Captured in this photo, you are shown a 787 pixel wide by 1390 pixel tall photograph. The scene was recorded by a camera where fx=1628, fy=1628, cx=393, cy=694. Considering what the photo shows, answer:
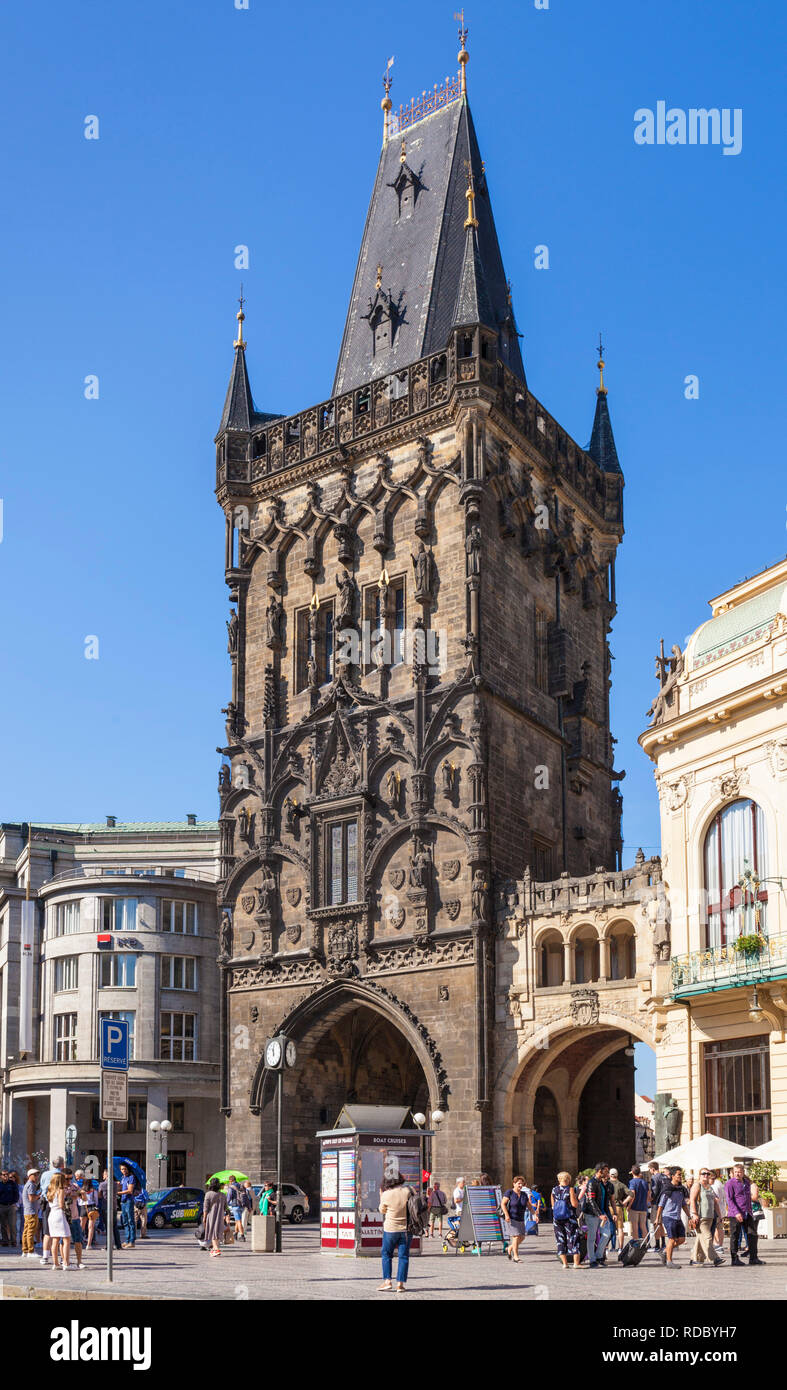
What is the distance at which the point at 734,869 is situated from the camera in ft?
119

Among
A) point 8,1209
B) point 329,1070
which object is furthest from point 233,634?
point 8,1209

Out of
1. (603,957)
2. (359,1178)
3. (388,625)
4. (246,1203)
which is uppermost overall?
(388,625)

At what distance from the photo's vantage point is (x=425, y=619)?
47.7 metres

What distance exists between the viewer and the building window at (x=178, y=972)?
62.0 meters

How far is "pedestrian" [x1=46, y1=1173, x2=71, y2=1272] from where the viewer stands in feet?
83.3

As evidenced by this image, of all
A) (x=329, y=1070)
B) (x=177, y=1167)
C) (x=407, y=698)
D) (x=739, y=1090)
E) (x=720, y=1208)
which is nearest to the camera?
(x=720, y=1208)

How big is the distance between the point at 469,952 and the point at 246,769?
10.8m

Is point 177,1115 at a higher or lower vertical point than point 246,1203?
higher

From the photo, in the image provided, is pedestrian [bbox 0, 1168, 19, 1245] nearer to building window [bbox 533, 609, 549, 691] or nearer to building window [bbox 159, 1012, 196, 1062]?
building window [bbox 533, 609, 549, 691]

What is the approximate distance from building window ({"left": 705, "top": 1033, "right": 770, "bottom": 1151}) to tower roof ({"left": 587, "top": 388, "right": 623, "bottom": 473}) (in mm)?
25899

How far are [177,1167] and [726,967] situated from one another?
109ft

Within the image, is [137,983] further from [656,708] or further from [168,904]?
[656,708]

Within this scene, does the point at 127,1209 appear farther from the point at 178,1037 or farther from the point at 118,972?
the point at 118,972
